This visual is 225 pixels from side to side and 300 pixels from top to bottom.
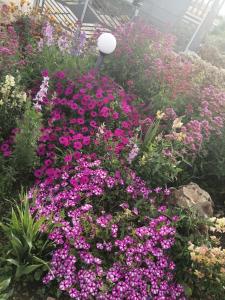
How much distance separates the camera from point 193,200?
3.99 metres

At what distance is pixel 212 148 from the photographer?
4.78 metres

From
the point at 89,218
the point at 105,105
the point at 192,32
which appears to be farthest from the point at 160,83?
the point at 192,32

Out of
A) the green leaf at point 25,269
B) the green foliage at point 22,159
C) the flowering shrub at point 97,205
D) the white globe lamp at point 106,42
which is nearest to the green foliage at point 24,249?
the green leaf at point 25,269

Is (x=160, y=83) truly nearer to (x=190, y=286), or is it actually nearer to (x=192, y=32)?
(x=190, y=286)

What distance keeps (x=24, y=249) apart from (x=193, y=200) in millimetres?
1813

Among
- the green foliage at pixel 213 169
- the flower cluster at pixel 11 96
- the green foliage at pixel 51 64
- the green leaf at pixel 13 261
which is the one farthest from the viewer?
the green foliage at pixel 51 64

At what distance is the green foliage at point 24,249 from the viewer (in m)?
3.11

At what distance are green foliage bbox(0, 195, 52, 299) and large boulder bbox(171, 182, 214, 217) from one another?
1.45m

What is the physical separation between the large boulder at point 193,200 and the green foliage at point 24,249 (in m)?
1.45

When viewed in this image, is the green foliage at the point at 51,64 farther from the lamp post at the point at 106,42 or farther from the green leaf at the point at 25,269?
the green leaf at the point at 25,269

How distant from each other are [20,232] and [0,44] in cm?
250

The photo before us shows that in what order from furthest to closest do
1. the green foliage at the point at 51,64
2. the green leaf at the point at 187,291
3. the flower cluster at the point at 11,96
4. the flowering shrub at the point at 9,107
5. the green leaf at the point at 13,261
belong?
the green foliage at the point at 51,64 < the flowering shrub at the point at 9,107 < the flower cluster at the point at 11,96 < the green leaf at the point at 187,291 < the green leaf at the point at 13,261

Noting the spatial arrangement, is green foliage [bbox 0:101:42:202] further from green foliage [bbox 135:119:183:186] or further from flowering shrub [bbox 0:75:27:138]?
green foliage [bbox 135:119:183:186]

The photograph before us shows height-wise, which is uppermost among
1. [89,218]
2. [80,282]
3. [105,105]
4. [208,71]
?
[208,71]
